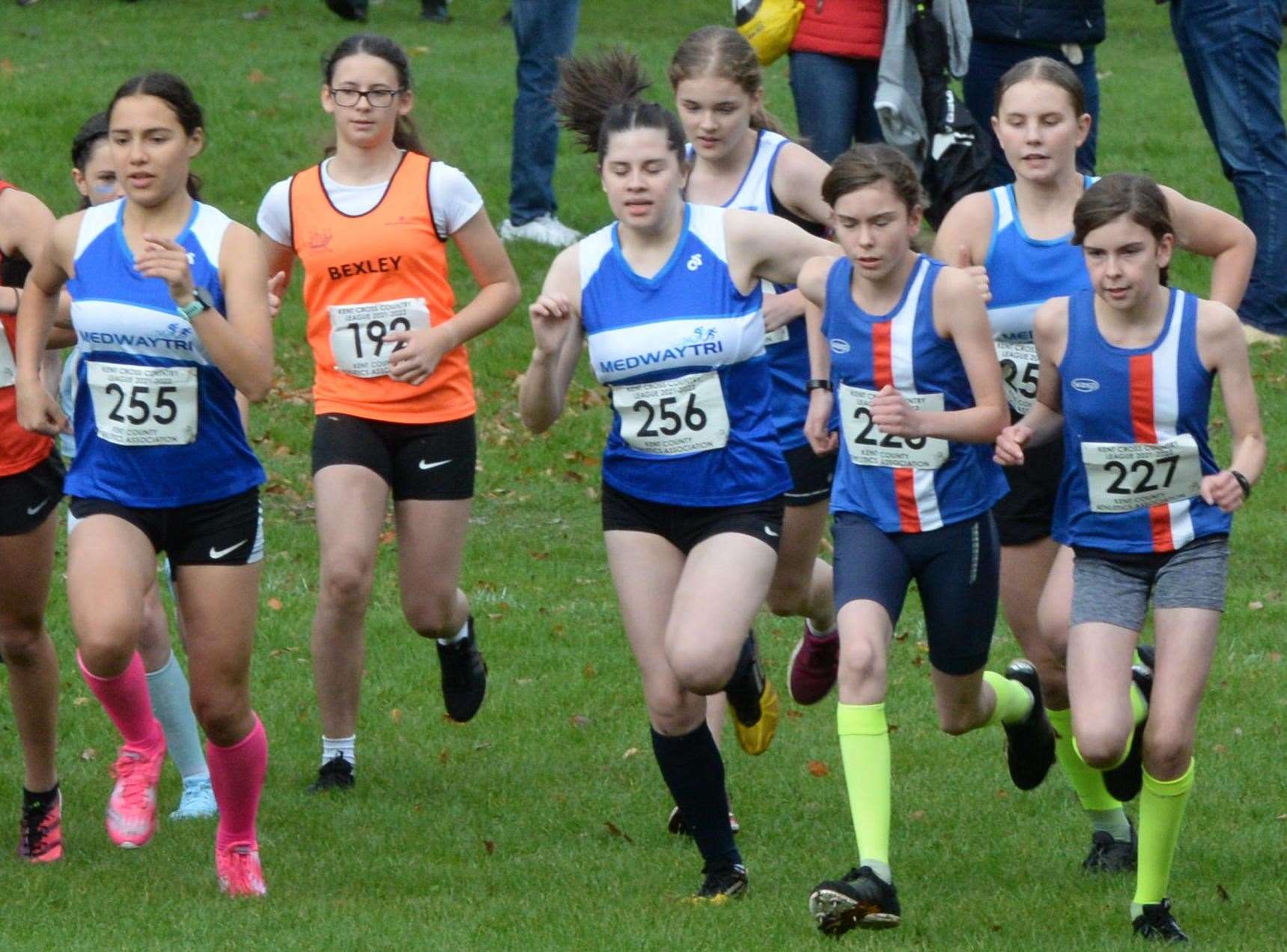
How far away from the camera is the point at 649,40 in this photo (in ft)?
69.9

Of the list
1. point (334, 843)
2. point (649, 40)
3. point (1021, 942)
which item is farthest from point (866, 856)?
point (649, 40)

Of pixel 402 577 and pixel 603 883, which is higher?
pixel 402 577

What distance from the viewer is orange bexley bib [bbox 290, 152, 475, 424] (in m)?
6.78

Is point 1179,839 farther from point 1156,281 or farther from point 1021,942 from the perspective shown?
point 1156,281

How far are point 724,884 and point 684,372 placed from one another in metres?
1.40

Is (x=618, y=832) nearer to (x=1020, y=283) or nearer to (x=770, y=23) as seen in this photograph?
(x=1020, y=283)

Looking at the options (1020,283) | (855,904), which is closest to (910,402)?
(1020,283)

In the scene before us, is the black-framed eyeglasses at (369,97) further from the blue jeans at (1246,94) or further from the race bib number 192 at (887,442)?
the blue jeans at (1246,94)

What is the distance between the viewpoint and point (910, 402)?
225 inches

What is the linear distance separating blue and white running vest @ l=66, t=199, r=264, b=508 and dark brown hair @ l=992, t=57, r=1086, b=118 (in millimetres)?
2310

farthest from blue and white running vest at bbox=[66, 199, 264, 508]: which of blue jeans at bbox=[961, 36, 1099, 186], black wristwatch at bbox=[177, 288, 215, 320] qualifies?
blue jeans at bbox=[961, 36, 1099, 186]

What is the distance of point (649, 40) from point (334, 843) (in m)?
15.6

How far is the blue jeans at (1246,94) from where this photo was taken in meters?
11.4

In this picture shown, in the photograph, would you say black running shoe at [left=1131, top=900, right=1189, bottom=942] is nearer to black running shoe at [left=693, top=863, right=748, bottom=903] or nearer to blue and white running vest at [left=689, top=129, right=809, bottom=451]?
black running shoe at [left=693, top=863, right=748, bottom=903]
